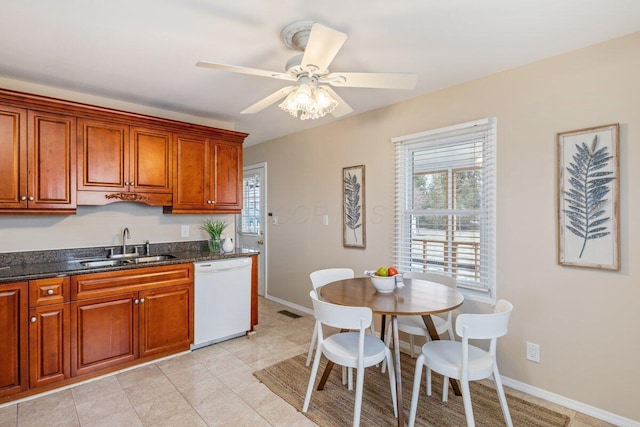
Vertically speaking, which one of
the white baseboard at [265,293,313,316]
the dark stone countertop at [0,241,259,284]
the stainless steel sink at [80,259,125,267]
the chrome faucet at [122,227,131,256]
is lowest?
the white baseboard at [265,293,313,316]

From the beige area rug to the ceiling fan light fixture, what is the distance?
75.6 inches

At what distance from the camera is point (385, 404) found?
91.1 inches

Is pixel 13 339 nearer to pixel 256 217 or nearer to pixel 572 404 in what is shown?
pixel 256 217

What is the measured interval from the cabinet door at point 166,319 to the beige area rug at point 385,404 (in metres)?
0.83

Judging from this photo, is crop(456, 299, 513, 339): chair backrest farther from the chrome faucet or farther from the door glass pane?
the door glass pane

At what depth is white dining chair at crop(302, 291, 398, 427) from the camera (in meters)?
1.93

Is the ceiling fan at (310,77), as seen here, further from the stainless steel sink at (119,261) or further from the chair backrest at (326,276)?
the stainless steel sink at (119,261)

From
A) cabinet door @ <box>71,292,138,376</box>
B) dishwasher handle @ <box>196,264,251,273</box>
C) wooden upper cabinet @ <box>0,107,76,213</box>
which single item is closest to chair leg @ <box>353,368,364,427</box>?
dishwasher handle @ <box>196,264,251,273</box>

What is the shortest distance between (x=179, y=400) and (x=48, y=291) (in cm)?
122

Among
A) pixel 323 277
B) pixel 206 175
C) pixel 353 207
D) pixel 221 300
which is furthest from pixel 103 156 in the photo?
pixel 353 207

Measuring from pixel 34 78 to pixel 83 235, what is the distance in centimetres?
133

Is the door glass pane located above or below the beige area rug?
above

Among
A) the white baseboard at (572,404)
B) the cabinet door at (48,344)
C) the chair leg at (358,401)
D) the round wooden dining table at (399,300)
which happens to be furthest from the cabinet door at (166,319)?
the white baseboard at (572,404)

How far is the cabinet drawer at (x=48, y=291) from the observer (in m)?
2.37
